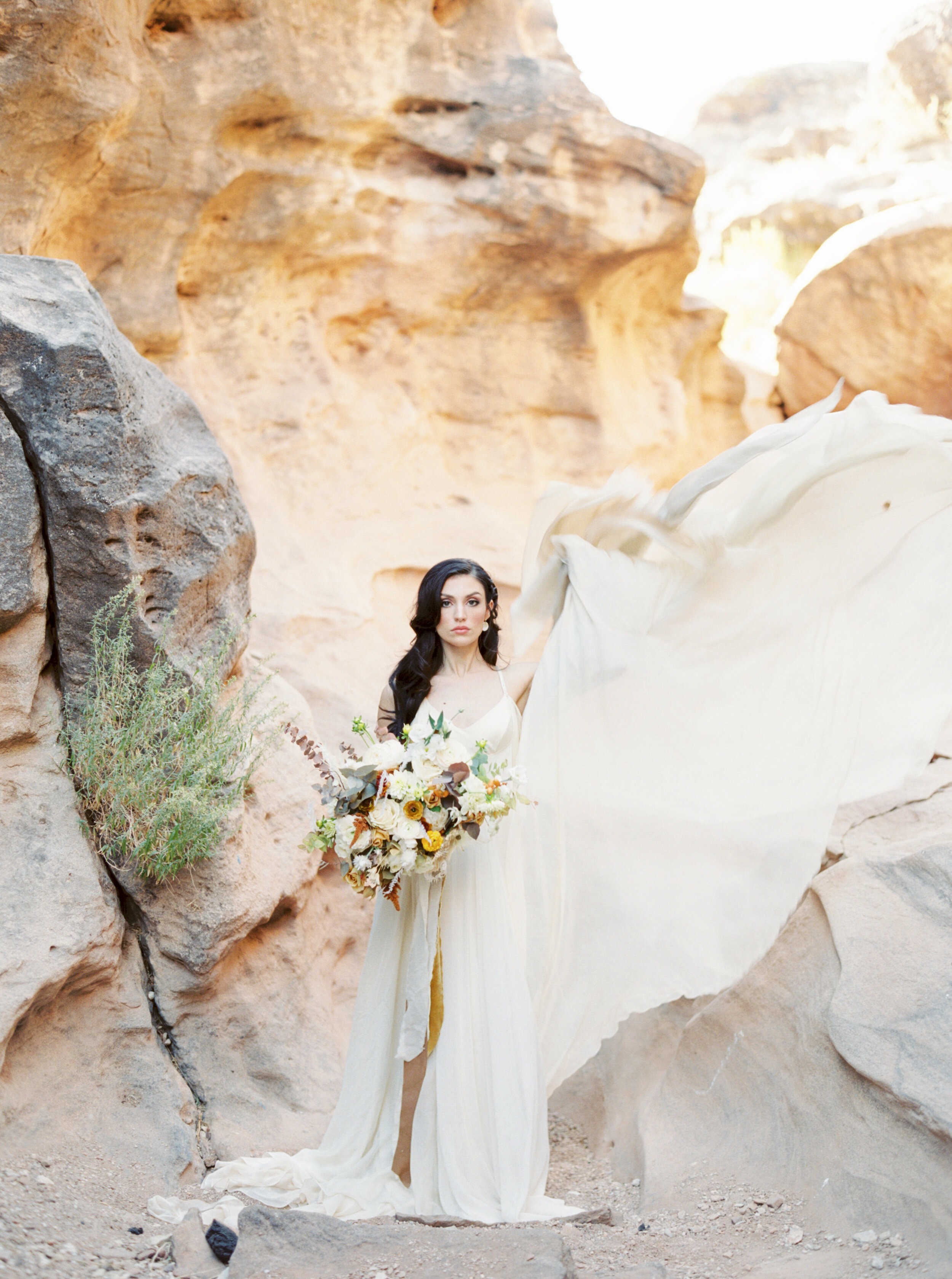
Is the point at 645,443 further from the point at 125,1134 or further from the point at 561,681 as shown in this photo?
the point at 125,1134

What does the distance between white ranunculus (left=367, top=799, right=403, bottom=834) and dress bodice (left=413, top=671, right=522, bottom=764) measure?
51cm

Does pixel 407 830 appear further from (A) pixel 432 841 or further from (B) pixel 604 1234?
(B) pixel 604 1234

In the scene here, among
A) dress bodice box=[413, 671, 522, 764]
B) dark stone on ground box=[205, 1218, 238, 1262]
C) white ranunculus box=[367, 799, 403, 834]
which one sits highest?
dress bodice box=[413, 671, 522, 764]

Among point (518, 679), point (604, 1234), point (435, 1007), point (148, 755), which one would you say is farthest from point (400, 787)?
point (604, 1234)

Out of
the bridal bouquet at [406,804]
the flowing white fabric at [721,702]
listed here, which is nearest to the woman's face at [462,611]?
the flowing white fabric at [721,702]

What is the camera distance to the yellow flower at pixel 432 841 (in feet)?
11.0

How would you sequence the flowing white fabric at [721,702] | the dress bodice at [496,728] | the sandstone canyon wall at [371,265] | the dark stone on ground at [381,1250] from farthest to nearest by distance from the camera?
the sandstone canyon wall at [371,265], the dress bodice at [496,728], the flowing white fabric at [721,702], the dark stone on ground at [381,1250]

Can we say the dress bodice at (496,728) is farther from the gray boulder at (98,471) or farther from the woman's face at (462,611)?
the gray boulder at (98,471)

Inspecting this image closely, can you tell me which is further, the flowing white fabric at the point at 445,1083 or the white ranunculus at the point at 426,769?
the flowing white fabric at the point at 445,1083

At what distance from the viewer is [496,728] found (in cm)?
396

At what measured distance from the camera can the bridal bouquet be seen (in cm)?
337

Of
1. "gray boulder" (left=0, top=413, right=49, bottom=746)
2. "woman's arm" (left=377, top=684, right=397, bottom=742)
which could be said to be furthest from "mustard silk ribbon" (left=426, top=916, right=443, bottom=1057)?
"gray boulder" (left=0, top=413, right=49, bottom=746)

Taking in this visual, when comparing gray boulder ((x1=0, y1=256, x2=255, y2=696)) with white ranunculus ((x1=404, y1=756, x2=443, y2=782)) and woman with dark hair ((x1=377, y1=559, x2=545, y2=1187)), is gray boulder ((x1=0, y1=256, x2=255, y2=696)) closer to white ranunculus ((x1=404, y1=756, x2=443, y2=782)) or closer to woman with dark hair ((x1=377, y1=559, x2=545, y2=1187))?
woman with dark hair ((x1=377, y1=559, x2=545, y2=1187))

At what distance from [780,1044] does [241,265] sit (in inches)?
209
